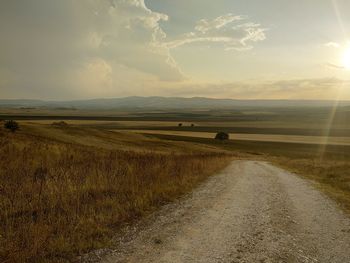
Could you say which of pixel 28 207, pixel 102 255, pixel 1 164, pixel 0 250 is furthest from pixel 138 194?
pixel 1 164

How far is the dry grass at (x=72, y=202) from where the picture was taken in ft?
21.8

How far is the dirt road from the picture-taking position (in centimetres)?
662

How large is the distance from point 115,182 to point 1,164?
5.74 meters

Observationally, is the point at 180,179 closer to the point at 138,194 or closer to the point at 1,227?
the point at 138,194

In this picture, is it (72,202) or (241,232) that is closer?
(241,232)

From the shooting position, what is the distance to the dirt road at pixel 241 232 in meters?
6.62

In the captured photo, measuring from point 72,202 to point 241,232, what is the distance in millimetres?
4793

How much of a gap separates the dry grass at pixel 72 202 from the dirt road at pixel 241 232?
2.64ft

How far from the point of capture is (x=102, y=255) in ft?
21.4

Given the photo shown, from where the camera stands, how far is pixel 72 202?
9.38m

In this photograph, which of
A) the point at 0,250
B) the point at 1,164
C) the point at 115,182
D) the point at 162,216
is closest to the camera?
the point at 0,250

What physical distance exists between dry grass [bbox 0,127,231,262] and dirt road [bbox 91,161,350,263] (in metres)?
0.81

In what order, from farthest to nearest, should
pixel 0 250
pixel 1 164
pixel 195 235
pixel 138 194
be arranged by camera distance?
pixel 1 164 < pixel 138 194 < pixel 195 235 < pixel 0 250

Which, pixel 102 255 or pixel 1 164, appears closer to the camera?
pixel 102 255
